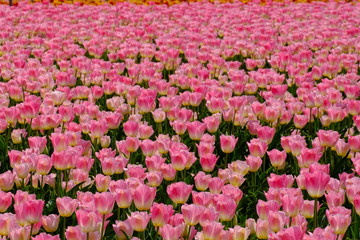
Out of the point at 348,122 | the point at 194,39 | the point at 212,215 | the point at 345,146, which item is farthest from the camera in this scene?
the point at 194,39

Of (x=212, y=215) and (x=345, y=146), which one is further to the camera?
(x=345, y=146)

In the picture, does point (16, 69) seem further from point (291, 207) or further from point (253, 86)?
point (291, 207)

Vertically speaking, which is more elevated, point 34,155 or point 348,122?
point 34,155

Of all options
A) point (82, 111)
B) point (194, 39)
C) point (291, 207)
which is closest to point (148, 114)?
point (82, 111)

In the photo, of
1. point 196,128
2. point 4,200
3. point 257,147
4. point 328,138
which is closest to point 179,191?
point 4,200

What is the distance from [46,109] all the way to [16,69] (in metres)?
1.98

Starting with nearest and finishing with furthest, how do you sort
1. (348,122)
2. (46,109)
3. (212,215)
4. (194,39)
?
(212,215), (46,109), (348,122), (194,39)

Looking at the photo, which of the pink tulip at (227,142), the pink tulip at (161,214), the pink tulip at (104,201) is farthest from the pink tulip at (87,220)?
the pink tulip at (227,142)

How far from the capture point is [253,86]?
214 inches

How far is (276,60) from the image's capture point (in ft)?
21.3

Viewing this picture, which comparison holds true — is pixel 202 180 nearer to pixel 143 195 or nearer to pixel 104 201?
pixel 143 195

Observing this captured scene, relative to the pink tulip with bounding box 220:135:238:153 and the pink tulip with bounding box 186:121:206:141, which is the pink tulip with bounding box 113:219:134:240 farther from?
the pink tulip with bounding box 186:121:206:141

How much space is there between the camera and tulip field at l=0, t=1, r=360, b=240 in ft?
8.29

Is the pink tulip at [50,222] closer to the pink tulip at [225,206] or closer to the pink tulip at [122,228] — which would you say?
the pink tulip at [122,228]
